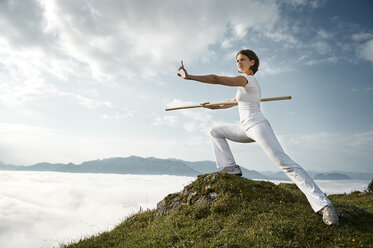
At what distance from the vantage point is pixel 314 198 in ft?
19.4

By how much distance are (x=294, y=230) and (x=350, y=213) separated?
2456 millimetres

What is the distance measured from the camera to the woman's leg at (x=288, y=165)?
Answer: 5891 millimetres

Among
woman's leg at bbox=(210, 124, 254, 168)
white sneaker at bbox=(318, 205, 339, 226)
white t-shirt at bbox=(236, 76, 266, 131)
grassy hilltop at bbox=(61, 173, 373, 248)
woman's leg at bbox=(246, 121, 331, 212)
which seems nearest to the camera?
grassy hilltop at bbox=(61, 173, 373, 248)

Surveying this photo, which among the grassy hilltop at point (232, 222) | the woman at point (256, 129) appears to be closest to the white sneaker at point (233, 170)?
the grassy hilltop at point (232, 222)

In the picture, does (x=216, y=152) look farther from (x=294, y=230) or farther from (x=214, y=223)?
(x=294, y=230)

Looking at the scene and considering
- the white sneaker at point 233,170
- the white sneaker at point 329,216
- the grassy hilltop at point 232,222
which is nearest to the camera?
the grassy hilltop at point 232,222

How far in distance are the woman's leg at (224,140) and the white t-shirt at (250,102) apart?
0.63 metres

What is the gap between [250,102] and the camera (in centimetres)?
635

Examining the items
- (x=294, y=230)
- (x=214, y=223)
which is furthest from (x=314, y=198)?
(x=214, y=223)

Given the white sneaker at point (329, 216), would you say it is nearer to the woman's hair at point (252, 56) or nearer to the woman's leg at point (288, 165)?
the woman's leg at point (288, 165)

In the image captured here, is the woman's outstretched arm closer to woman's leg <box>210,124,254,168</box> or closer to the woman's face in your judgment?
the woman's face

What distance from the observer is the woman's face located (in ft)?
21.4

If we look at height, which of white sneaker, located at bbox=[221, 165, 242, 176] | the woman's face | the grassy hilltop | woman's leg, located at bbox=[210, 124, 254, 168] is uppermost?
the woman's face

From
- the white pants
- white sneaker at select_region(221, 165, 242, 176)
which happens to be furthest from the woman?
white sneaker at select_region(221, 165, 242, 176)
